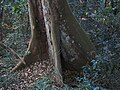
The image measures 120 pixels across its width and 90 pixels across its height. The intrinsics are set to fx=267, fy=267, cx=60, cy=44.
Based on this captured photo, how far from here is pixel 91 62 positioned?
5.50 m

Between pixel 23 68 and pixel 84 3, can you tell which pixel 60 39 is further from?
pixel 84 3

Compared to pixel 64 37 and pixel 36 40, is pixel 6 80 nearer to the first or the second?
pixel 36 40

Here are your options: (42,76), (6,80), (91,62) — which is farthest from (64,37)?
(6,80)

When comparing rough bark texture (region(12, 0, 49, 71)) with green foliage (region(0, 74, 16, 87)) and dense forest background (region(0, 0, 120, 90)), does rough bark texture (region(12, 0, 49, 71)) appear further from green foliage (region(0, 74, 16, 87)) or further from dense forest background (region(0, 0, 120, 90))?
green foliage (region(0, 74, 16, 87))

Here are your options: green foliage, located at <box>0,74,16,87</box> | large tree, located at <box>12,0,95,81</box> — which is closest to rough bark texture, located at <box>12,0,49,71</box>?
large tree, located at <box>12,0,95,81</box>

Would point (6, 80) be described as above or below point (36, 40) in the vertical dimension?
below

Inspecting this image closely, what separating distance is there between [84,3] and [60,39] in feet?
9.69

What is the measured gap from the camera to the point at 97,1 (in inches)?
337

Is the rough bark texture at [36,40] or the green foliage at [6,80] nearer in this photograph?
the green foliage at [6,80]

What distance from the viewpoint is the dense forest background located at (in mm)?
4953

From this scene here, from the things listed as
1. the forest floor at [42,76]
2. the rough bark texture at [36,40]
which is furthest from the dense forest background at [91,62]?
the rough bark texture at [36,40]

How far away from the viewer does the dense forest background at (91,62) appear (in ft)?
16.3

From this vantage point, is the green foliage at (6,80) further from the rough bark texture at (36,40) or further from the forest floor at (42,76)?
the rough bark texture at (36,40)

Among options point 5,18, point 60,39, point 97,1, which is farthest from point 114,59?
point 5,18
